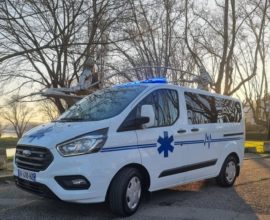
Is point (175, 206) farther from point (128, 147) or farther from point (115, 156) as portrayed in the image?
point (115, 156)

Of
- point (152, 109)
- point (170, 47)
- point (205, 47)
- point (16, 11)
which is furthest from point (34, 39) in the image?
point (205, 47)

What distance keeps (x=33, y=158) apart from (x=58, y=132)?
0.51 m

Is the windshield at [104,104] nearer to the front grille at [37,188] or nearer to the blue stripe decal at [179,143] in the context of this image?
the blue stripe decal at [179,143]

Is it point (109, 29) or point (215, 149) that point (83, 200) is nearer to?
point (215, 149)

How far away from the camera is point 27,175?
6.38 m

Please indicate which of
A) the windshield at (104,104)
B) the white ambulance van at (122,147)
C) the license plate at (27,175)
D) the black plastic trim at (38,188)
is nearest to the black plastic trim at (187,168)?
the white ambulance van at (122,147)

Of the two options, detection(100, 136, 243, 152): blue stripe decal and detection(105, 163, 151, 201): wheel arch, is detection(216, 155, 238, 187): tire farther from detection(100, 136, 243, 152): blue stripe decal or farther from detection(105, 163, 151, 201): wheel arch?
detection(105, 163, 151, 201): wheel arch

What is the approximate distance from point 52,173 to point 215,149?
3735 mm

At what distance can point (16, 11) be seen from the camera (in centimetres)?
1352

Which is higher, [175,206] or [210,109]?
[210,109]

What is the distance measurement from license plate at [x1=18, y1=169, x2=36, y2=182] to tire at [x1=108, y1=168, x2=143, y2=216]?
1.09 m

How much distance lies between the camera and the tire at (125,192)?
629cm

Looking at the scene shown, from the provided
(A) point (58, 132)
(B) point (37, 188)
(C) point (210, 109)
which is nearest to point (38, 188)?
(B) point (37, 188)

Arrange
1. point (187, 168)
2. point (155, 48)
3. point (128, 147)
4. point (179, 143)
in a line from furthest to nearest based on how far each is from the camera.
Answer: point (155, 48), point (187, 168), point (179, 143), point (128, 147)
